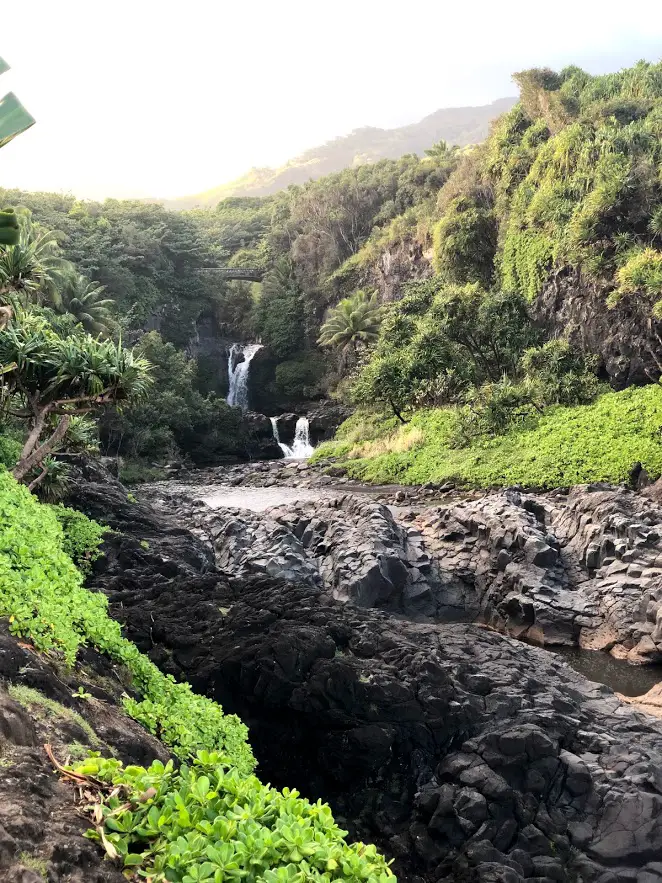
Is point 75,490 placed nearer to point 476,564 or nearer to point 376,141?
point 476,564

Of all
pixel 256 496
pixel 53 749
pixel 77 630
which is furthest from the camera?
pixel 256 496

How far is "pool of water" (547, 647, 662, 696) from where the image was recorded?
480 inches

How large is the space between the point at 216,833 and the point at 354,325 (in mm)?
44187

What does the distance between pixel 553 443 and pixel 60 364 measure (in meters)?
19.5

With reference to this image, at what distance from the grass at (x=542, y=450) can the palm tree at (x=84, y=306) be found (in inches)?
659

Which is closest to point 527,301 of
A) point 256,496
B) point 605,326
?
point 605,326

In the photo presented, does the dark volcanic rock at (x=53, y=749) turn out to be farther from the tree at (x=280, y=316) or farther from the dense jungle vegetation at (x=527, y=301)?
the tree at (x=280, y=316)

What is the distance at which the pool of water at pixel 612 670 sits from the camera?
1219 cm

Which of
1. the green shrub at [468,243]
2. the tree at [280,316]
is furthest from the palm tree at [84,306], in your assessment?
the green shrub at [468,243]

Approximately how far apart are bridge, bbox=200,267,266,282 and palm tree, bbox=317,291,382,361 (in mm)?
13953

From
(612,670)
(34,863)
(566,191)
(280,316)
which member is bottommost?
(612,670)

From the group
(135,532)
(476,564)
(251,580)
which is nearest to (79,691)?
(251,580)

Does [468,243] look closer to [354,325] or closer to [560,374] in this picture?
[354,325]

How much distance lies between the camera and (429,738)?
27.7 ft
